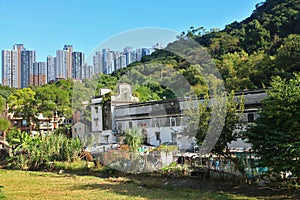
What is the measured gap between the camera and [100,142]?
28.4 metres

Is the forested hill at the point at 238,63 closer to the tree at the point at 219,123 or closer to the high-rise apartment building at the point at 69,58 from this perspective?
the high-rise apartment building at the point at 69,58

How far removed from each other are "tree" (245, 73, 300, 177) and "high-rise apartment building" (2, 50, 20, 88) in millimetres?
47537

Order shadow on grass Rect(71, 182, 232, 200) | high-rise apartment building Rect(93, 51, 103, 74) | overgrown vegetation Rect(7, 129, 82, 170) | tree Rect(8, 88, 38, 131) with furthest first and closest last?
1. tree Rect(8, 88, 38, 131)
2. high-rise apartment building Rect(93, 51, 103, 74)
3. overgrown vegetation Rect(7, 129, 82, 170)
4. shadow on grass Rect(71, 182, 232, 200)

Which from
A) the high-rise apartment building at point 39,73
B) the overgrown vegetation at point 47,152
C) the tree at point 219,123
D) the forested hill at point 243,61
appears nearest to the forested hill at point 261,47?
the forested hill at point 243,61

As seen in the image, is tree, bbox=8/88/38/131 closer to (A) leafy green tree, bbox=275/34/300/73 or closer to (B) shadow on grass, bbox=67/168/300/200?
(B) shadow on grass, bbox=67/168/300/200

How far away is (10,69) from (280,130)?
5111cm

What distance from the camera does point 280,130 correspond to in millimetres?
8312

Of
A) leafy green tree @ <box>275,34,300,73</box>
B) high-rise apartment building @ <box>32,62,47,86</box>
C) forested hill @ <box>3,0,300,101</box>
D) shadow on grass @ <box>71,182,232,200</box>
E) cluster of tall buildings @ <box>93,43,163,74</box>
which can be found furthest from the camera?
high-rise apartment building @ <box>32,62,47,86</box>

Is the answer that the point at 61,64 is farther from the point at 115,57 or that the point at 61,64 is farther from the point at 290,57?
the point at 290,57

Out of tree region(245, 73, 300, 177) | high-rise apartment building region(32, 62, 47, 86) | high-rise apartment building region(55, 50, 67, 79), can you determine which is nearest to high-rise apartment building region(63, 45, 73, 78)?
high-rise apartment building region(55, 50, 67, 79)

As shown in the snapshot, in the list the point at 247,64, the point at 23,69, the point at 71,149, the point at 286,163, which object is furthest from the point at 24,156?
the point at 23,69

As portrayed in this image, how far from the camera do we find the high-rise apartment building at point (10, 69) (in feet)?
166

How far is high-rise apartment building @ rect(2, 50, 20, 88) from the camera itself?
5059 cm

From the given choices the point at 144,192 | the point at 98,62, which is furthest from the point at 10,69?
the point at 144,192
